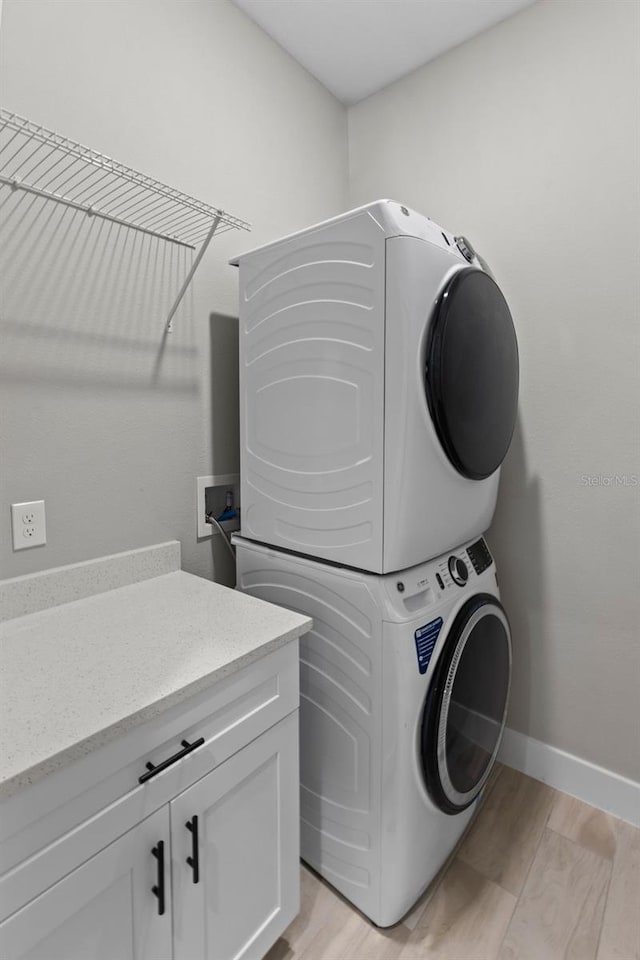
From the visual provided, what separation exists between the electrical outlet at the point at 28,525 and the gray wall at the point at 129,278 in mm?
19

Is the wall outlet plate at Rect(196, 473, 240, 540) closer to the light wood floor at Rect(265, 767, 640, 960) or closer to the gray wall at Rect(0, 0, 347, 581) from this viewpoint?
the gray wall at Rect(0, 0, 347, 581)

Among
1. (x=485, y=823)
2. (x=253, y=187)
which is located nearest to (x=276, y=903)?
(x=485, y=823)

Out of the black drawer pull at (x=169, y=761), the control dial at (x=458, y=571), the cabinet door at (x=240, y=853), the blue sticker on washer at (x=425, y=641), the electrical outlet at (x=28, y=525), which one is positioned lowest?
the cabinet door at (x=240, y=853)

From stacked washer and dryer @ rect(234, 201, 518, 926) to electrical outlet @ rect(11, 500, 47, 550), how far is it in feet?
1.93

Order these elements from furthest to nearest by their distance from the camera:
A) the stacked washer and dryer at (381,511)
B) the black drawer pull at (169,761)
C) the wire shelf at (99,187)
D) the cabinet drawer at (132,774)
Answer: the stacked washer and dryer at (381,511), the wire shelf at (99,187), the black drawer pull at (169,761), the cabinet drawer at (132,774)

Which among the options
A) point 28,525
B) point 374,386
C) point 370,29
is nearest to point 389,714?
point 374,386

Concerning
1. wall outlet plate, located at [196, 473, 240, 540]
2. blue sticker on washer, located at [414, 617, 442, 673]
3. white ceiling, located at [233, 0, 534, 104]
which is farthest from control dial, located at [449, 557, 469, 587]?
white ceiling, located at [233, 0, 534, 104]

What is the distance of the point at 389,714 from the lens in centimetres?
121

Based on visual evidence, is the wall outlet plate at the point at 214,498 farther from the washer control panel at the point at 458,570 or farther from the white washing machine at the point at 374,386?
the washer control panel at the point at 458,570

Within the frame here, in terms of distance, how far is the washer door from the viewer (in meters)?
1.25

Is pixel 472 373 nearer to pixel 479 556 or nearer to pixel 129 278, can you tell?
pixel 479 556

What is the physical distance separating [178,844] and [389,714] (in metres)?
0.54

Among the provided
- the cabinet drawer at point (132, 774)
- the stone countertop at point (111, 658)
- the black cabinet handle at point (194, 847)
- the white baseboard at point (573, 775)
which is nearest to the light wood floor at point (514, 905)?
the white baseboard at point (573, 775)

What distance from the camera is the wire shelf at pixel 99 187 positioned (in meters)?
1.08
